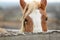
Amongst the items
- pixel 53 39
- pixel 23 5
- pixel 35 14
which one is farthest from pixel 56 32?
pixel 23 5

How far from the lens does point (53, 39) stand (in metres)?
1.47

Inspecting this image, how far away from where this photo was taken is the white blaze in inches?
59.3

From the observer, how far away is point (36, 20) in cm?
151

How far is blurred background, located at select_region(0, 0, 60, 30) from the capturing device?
1.55m

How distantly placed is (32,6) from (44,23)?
0.48ft

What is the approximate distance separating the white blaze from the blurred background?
76 millimetres

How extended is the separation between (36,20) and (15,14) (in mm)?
161

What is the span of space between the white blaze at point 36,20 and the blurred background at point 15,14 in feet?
0.25

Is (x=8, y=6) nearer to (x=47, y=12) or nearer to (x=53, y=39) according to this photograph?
(x=47, y=12)

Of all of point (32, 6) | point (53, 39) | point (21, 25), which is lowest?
point (53, 39)

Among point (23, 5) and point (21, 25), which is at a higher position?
point (23, 5)

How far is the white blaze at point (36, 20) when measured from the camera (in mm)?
1505

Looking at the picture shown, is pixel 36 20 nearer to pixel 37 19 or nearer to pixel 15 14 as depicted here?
pixel 37 19

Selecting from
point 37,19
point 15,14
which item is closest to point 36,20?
point 37,19
